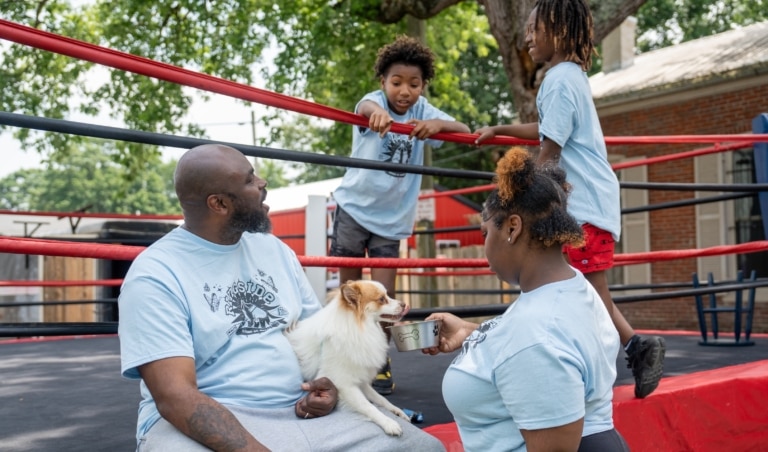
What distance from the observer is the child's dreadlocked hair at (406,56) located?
3.59 m

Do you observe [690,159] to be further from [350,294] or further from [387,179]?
[350,294]

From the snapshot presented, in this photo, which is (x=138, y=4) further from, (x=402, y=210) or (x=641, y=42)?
(x=641, y=42)

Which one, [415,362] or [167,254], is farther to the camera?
[415,362]

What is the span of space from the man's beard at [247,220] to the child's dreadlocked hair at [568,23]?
4.52ft

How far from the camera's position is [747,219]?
1165 centimetres

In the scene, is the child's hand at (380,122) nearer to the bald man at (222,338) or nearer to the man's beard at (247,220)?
the bald man at (222,338)

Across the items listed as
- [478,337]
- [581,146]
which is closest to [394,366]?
A: [581,146]

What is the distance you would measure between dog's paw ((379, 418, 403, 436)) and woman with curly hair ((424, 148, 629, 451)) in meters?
0.50


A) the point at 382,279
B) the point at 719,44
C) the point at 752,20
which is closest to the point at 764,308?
the point at 719,44

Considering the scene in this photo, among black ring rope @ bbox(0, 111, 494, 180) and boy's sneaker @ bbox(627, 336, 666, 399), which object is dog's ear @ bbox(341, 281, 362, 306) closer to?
black ring rope @ bbox(0, 111, 494, 180)

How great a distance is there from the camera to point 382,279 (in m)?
3.71

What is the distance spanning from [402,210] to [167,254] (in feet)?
5.83

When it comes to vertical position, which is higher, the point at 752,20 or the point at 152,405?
the point at 752,20

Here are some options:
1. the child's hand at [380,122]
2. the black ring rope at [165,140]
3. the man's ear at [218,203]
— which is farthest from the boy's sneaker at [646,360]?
the man's ear at [218,203]
